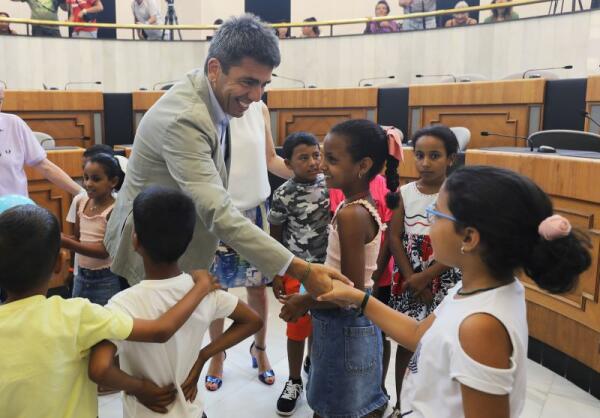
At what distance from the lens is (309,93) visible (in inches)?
208

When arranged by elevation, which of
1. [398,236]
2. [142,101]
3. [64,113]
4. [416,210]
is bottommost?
[398,236]

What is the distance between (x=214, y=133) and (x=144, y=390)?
68cm

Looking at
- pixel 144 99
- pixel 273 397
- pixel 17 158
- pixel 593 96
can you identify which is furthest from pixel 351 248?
pixel 144 99

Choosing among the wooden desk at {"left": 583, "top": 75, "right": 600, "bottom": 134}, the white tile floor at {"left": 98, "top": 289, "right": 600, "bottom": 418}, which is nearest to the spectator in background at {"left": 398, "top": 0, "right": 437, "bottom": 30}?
the wooden desk at {"left": 583, "top": 75, "right": 600, "bottom": 134}

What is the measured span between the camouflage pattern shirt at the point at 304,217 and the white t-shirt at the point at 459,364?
105 cm

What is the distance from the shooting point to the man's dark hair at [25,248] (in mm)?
977

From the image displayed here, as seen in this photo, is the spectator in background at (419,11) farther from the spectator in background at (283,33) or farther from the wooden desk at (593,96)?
the wooden desk at (593,96)

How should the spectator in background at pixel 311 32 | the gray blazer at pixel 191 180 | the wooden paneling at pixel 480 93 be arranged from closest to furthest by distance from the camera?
the gray blazer at pixel 191 180
the wooden paneling at pixel 480 93
the spectator in background at pixel 311 32

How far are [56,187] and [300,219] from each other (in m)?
1.76

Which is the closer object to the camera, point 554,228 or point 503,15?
point 554,228

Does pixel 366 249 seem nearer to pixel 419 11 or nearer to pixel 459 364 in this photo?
pixel 459 364

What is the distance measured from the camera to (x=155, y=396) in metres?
1.10

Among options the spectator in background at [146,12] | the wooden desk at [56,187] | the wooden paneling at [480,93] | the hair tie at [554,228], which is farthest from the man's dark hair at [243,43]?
the spectator in background at [146,12]

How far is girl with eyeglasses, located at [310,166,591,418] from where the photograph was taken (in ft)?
2.68
